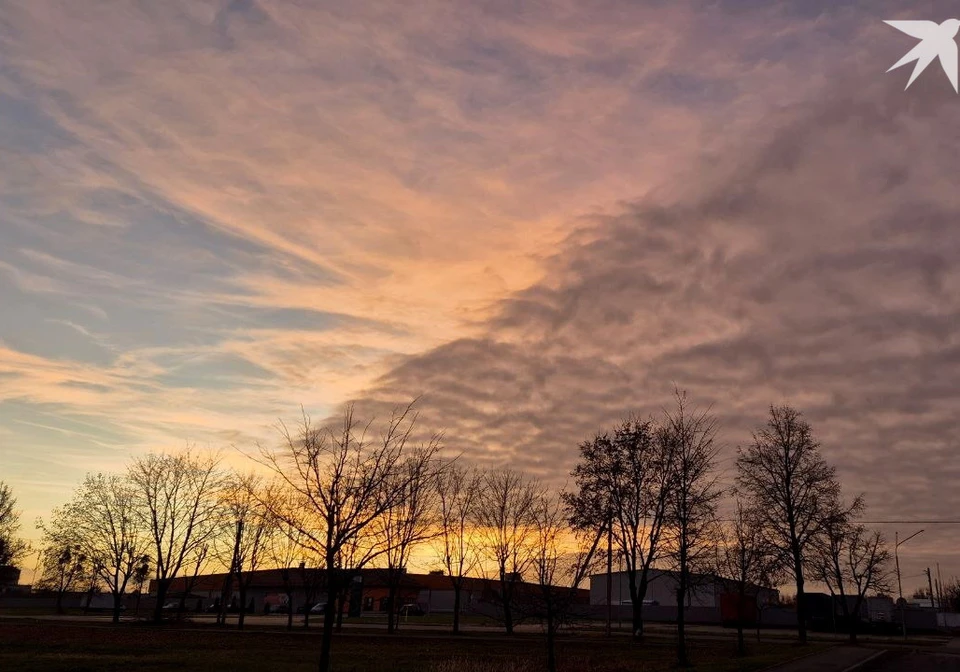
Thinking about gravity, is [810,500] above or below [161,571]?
above

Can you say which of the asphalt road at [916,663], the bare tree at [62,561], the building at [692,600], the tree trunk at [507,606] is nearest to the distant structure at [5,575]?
the bare tree at [62,561]

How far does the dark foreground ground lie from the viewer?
83.9ft

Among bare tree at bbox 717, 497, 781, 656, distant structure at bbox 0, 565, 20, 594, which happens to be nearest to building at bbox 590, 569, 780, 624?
bare tree at bbox 717, 497, 781, 656

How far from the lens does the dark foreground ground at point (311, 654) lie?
25.6 meters

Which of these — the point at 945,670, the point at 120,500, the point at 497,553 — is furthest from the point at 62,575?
the point at 945,670

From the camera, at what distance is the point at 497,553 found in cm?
5469

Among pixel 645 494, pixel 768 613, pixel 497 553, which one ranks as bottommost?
pixel 768 613

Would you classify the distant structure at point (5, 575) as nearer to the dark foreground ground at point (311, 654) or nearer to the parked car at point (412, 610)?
the parked car at point (412, 610)

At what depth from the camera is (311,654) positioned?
32.2 meters

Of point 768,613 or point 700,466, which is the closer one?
point 700,466

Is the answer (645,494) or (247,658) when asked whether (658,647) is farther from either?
(247,658)

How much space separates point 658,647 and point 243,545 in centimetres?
4275

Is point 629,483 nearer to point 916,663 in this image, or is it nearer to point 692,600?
point 916,663

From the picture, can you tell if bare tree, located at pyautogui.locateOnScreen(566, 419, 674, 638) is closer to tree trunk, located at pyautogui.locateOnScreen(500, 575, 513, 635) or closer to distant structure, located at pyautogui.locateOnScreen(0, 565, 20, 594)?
tree trunk, located at pyautogui.locateOnScreen(500, 575, 513, 635)
